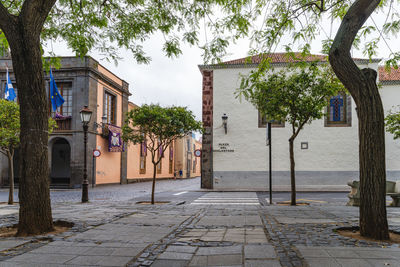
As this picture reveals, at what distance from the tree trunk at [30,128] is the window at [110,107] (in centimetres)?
2104

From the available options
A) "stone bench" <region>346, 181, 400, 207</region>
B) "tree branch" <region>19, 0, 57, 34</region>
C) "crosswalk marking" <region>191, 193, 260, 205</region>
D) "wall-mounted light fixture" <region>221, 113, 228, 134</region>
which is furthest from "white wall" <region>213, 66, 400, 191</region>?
"tree branch" <region>19, 0, 57, 34</region>

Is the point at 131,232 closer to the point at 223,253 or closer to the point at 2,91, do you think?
the point at 223,253

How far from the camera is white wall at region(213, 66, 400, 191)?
70.4 feet

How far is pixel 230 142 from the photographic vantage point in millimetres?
22000

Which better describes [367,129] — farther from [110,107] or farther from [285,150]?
[110,107]

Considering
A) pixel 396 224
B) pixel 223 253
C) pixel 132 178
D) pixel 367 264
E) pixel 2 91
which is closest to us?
pixel 367 264

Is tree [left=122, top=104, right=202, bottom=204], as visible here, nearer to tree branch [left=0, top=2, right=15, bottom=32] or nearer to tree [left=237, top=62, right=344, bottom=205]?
tree [left=237, top=62, right=344, bottom=205]

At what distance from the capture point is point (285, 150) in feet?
70.9

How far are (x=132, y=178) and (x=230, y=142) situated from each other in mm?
12882

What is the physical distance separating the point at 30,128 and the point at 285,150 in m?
17.6

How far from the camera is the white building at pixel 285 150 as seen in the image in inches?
842

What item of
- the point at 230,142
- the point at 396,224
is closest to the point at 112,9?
the point at 396,224

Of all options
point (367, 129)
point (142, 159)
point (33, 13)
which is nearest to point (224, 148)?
point (142, 159)

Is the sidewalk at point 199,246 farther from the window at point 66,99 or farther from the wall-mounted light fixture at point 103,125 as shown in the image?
the wall-mounted light fixture at point 103,125
